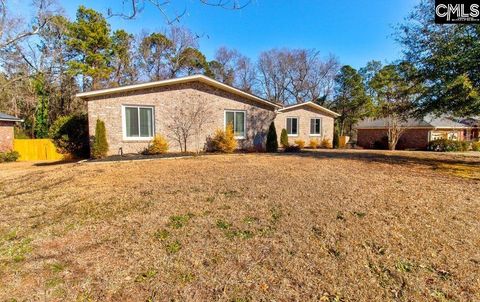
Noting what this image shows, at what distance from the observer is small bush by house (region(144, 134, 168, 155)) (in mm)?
11758

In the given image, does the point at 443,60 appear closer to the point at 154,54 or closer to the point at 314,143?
the point at 314,143

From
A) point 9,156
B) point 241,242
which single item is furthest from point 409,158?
point 9,156

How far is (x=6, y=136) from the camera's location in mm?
14195

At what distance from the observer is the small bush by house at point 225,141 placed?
13148mm

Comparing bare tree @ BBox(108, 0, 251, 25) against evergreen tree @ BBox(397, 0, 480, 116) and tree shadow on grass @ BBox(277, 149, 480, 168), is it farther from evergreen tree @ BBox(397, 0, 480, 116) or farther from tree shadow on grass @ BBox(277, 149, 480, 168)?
tree shadow on grass @ BBox(277, 149, 480, 168)

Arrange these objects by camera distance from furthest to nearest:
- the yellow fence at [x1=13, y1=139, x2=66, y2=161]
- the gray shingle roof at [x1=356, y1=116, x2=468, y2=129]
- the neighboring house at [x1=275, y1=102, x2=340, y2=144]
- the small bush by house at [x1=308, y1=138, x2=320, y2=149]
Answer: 1. the gray shingle roof at [x1=356, y1=116, x2=468, y2=129]
2. the small bush by house at [x1=308, y1=138, x2=320, y2=149]
3. the neighboring house at [x1=275, y1=102, x2=340, y2=144]
4. the yellow fence at [x1=13, y1=139, x2=66, y2=161]

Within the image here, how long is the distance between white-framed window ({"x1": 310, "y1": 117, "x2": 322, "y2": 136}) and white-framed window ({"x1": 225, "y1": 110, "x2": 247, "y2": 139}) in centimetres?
830

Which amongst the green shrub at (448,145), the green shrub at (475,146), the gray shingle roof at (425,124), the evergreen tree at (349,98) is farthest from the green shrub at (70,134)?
the green shrub at (475,146)

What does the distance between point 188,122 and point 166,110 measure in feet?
4.15

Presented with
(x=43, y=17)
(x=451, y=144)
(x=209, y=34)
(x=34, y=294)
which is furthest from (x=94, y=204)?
(x=451, y=144)

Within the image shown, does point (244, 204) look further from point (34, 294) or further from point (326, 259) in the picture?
point (34, 294)

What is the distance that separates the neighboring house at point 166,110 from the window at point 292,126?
4.19 metres

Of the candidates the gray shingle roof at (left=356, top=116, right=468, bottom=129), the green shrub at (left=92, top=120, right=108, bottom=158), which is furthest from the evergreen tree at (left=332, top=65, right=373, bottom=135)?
the green shrub at (left=92, top=120, right=108, bottom=158)

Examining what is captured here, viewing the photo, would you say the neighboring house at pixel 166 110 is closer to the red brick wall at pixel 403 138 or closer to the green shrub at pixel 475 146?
the red brick wall at pixel 403 138
